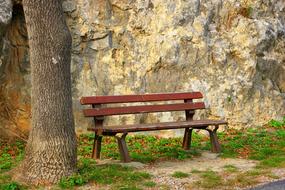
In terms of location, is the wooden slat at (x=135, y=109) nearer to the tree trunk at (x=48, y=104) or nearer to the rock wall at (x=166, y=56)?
the tree trunk at (x=48, y=104)

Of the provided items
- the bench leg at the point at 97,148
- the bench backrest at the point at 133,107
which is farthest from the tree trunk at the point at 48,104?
the bench leg at the point at 97,148

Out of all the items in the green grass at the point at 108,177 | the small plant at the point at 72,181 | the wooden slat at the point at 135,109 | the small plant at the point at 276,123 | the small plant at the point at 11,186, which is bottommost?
the small plant at the point at 276,123

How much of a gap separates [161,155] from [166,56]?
3.65 meters

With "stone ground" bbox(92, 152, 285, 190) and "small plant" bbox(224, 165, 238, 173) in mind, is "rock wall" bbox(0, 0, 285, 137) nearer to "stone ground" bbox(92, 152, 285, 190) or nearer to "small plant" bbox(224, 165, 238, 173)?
"stone ground" bbox(92, 152, 285, 190)

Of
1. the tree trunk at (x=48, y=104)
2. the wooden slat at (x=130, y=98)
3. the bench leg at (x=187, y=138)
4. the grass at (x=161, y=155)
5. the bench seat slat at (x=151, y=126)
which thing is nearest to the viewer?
the tree trunk at (x=48, y=104)

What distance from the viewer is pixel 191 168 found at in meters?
7.53

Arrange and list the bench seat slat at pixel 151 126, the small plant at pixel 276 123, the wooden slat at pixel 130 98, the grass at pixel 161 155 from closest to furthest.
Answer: the grass at pixel 161 155, the bench seat slat at pixel 151 126, the wooden slat at pixel 130 98, the small plant at pixel 276 123

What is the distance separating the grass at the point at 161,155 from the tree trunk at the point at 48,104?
0.26m

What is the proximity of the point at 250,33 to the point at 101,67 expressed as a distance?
13.0 ft

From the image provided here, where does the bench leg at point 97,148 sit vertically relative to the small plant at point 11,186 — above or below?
below

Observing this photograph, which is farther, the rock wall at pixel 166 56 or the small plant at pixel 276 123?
the small plant at pixel 276 123

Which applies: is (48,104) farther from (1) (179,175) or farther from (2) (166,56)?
(2) (166,56)

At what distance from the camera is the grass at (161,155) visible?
6.51 meters

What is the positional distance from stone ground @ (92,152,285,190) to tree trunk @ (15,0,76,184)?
22.6 inches
